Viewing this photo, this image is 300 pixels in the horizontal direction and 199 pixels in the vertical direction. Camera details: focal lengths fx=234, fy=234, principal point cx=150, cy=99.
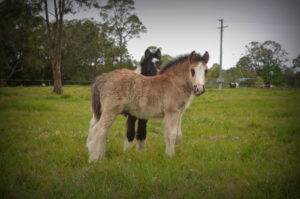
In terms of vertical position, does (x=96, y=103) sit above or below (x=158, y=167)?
above

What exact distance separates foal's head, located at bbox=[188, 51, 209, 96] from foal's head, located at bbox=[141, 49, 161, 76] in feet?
5.94

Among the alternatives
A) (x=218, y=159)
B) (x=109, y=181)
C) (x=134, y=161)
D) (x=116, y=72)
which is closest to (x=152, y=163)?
(x=134, y=161)

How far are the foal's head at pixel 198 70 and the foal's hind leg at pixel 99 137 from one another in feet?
5.88

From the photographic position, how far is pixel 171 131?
15.9 ft

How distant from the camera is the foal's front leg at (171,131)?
4840 millimetres

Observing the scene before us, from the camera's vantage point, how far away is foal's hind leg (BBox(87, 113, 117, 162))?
465 centimetres

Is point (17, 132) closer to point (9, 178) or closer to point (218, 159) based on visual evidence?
point (9, 178)

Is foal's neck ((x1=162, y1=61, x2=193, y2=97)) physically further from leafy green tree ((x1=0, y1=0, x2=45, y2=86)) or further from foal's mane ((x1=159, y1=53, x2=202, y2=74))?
leafy green tree ((x1=0, y1=0, x2=45, y2=86))

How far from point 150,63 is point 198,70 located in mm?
2340

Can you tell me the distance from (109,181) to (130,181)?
331mm

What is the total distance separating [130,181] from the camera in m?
3.54

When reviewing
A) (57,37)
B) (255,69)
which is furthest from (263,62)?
(57,37)

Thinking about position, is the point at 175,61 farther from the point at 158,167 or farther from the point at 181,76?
the point at 158,167

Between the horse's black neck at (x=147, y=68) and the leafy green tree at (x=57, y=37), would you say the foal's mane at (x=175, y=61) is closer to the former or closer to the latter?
the horse's black neck at (x=147, y=68)
